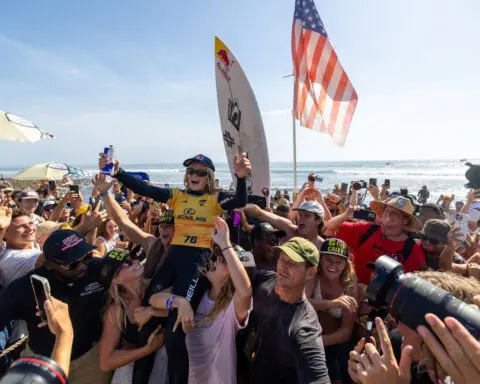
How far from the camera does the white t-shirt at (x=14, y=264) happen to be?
9.21ft

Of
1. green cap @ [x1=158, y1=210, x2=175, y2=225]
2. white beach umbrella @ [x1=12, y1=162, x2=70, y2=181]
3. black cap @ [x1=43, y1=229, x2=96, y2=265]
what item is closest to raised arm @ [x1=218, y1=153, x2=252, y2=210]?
green cap @ [x1=158, y1=210, x2=175, y2=225]

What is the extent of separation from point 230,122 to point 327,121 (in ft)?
9.74

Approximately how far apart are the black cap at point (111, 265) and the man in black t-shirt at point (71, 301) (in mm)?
54

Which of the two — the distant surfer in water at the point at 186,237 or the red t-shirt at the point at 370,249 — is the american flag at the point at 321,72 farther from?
the distant surfer in water at the point at 186,237

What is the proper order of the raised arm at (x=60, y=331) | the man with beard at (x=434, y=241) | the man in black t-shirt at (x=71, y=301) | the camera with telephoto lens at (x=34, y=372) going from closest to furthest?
the camera with telephoto lens at (x=34, y=372)
the raised arm at (x=60, y=331)
the man in black t-shirt at (x=71, y=301)
the man with beard at (x=434, y=241)

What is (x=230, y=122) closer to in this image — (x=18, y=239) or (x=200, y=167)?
(x=200, y=167)

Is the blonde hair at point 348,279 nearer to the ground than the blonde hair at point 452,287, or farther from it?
nearer to the ground

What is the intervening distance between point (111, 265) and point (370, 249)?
9.52ft

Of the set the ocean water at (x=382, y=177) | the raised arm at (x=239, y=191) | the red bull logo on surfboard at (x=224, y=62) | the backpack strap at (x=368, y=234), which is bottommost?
the ocean water at (x=382, y=177)

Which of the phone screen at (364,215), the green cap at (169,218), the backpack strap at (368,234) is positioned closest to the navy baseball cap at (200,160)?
the green cap at (169,218)

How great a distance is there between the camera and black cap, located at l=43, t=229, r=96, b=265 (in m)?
2.25

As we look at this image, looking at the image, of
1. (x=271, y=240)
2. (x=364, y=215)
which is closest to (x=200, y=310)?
(x=271, y=240)

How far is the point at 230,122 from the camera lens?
16.1 feet

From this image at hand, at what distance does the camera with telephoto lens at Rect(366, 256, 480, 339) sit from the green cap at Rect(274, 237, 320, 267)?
835 mm
